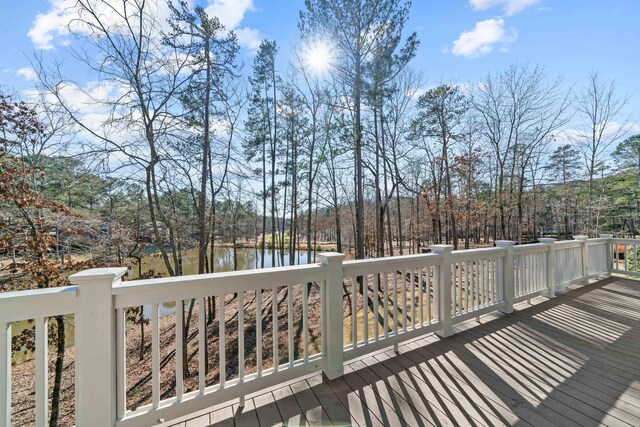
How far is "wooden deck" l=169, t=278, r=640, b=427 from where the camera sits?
1723 mm

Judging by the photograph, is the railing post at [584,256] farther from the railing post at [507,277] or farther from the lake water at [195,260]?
the lake water at [195,260]

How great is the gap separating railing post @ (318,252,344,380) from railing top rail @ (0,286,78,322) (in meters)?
1.54

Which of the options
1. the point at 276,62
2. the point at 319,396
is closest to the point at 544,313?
the point at 319,396

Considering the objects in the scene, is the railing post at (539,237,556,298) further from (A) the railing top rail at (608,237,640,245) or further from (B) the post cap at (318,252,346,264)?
(B) the post cap at (318,252,346,264)

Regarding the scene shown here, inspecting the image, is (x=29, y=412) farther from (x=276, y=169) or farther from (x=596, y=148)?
(x=596, y=148)

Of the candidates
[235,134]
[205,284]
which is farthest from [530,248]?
[235,134]

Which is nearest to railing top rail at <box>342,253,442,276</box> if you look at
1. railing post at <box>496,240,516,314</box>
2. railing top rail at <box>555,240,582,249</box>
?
railing post at <box>496,240,516,314</box>

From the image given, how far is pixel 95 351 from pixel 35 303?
376 millimetres

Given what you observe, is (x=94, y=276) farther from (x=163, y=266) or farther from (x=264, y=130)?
(x=264, y=130)

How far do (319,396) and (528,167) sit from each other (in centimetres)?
1579

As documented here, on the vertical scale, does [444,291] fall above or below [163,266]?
above

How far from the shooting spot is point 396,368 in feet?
7.59

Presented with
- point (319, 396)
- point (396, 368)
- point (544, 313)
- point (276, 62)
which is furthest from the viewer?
point (276, 62)

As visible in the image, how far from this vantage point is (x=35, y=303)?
1301 mm
